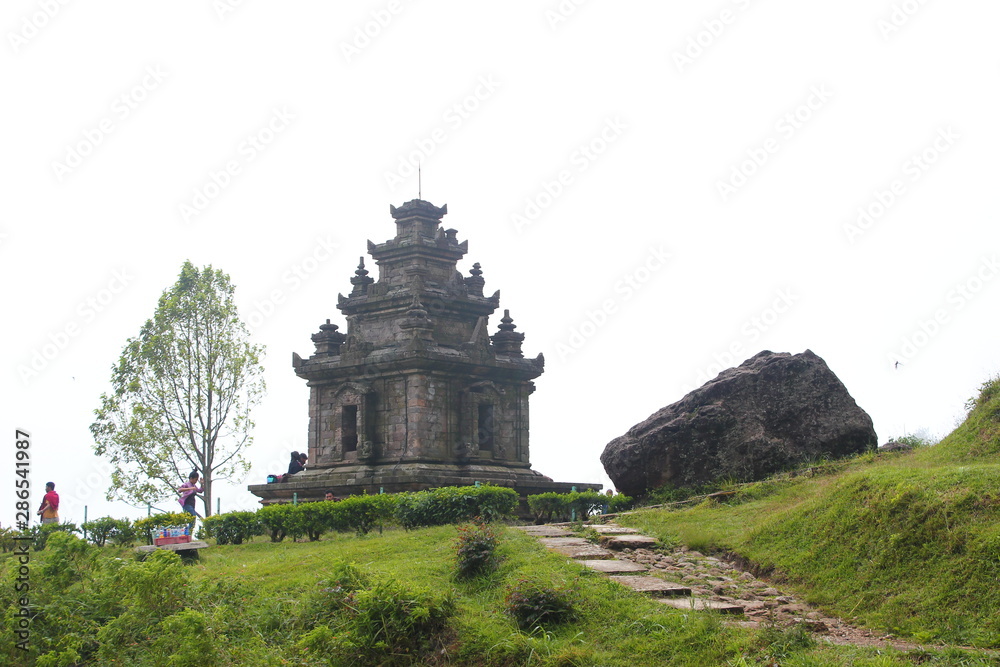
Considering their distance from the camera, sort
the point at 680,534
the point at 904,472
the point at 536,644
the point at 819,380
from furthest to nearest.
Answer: the point at 819,380
the point at 680,534
the point at 904,472
the point at 536,644

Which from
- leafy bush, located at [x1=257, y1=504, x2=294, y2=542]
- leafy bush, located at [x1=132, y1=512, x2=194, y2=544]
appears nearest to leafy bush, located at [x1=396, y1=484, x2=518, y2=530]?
leafy bush, located at [x1=257, y1=504, x2=294, y2=542]

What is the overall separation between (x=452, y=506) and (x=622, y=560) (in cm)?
484

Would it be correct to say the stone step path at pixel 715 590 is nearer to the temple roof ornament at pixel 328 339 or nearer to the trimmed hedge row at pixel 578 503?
the trimmed hedge row at pixel 578 503

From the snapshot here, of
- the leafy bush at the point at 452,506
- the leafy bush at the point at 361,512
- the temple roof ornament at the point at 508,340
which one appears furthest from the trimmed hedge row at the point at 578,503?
the temple roof ornament at the point at 508,340

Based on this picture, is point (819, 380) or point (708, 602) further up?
point (819, 380)

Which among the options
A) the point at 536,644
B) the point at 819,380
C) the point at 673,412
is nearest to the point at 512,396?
the point at 673,412

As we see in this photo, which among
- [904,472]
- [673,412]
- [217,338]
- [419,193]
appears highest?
[419,193]

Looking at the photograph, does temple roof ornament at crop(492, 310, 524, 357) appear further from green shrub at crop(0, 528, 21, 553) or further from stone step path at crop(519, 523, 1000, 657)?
green shrub at crop(0, 528, 21, 553)

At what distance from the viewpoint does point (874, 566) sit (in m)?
12.5

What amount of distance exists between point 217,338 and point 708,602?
982 inches

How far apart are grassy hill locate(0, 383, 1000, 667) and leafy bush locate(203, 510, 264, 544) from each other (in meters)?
4.59

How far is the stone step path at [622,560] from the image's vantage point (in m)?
12.3

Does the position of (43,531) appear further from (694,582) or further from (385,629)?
→ (694,582)

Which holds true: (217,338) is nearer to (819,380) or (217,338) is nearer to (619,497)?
(619,497)
